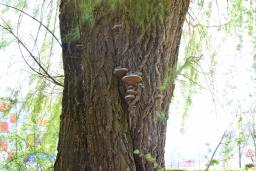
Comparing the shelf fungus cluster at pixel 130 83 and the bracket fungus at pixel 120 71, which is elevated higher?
the bracket fungus at pixel 120 71

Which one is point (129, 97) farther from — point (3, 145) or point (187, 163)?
point (3, 145)

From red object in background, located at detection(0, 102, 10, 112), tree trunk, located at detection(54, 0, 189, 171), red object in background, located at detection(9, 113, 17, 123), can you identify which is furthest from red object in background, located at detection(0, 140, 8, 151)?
tree trunk, located at detection(54, 0, 189, 171)

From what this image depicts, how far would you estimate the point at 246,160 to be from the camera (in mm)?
2010

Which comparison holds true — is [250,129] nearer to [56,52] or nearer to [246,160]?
[246,160]

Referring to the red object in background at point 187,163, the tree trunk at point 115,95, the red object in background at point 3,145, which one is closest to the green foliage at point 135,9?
the tree trunk at point 115,95

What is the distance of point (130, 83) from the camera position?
3.76ft

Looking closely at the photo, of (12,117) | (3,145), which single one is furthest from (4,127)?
(12,117)

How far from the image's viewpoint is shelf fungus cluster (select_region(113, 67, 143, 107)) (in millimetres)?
1132

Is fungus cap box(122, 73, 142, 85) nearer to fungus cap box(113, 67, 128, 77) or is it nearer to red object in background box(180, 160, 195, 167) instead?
fungus cap box(113, 67, 128, 77)

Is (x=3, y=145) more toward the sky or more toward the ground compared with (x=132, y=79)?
more toward the ground

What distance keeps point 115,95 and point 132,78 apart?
0.25ft

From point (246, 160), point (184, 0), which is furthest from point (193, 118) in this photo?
point (184, 0)

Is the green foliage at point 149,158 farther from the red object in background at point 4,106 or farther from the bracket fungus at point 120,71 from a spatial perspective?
the red object in background at point 4,106

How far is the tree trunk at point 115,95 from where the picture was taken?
44.9 inches
